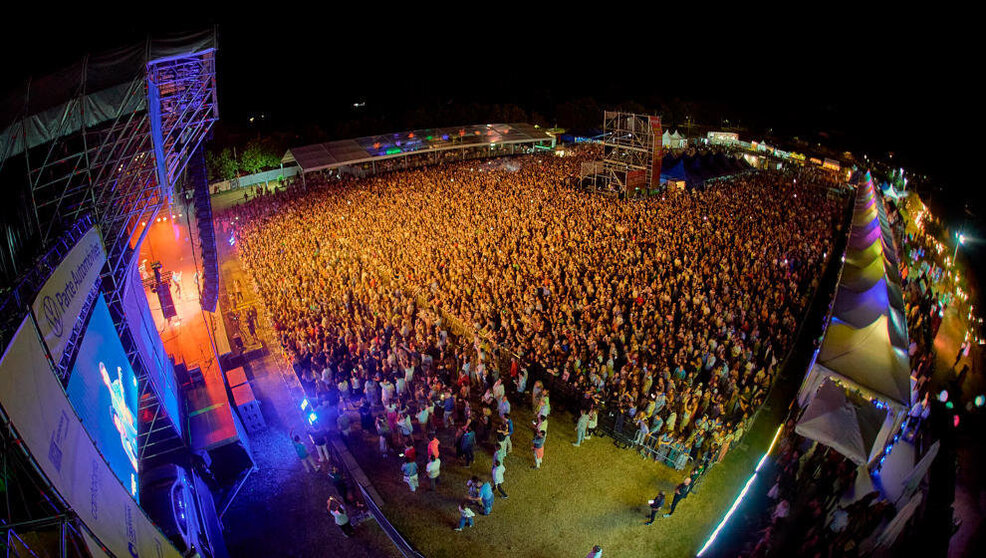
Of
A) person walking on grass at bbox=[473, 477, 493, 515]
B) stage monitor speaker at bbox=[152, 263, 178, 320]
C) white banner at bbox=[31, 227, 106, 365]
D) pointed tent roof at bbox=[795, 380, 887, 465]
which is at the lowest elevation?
person walking on grass at bbox=[473, 477, 493, 515]

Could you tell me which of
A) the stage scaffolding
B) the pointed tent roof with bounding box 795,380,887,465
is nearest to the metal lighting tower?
the pointed tent roof with bounding box 795,380,887,465

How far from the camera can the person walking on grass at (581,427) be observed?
8693 millimetres

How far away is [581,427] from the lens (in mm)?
8742

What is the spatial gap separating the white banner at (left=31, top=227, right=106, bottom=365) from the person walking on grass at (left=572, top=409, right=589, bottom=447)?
7.07m

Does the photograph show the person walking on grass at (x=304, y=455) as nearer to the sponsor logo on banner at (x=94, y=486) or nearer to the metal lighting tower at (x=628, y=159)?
the sponsor logo on banner at (x=94, y=486)

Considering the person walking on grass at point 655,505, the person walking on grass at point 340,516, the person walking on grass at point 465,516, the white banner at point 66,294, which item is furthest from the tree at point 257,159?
the person walking on grass at point 655,505

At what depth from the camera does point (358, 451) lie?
8930 millimetres

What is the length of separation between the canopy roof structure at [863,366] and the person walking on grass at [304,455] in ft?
26.3

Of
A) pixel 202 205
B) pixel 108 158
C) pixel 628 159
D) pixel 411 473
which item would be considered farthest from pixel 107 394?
pixel 628 159

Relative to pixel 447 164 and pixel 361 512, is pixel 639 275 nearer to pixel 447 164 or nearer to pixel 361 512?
pixel 361 512

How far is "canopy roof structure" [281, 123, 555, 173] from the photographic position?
26.2 m

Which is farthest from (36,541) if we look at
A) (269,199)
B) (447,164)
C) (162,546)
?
(447,164)

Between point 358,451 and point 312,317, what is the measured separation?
14.5ft

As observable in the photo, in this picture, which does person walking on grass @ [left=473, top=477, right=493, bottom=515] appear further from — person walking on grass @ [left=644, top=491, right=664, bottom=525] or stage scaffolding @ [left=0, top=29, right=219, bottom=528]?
stage scaffolding @ [left=0, top=29, right=219, bottom=528]
